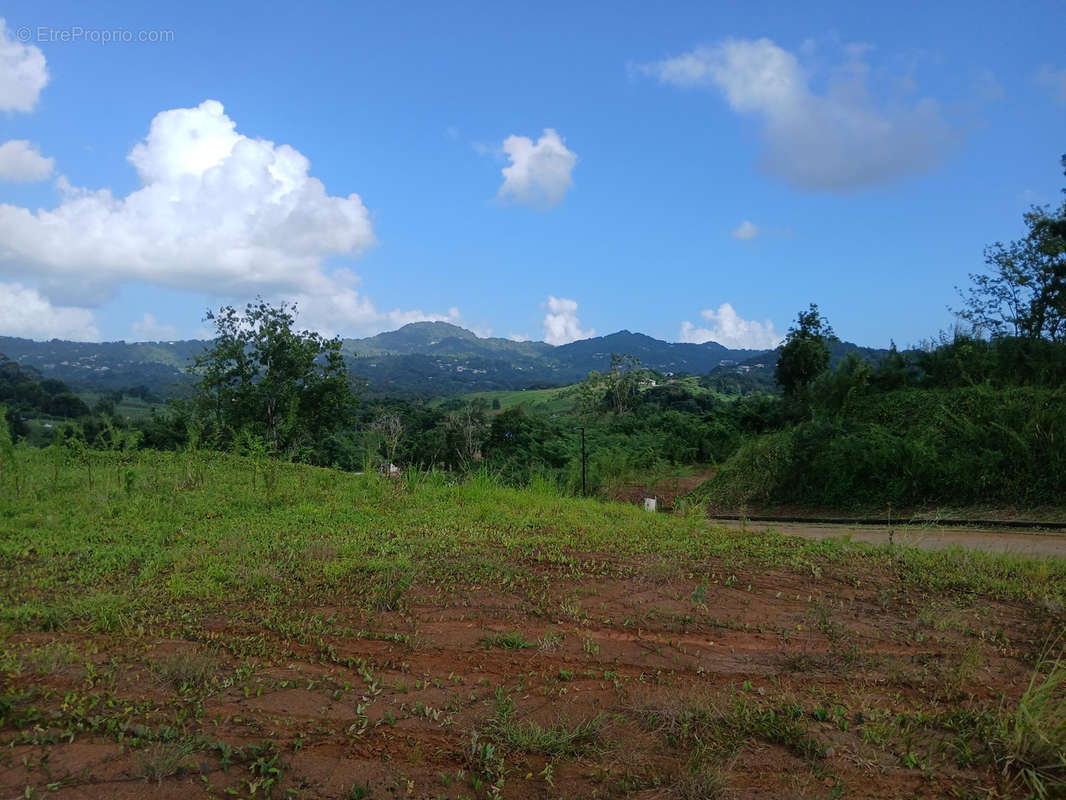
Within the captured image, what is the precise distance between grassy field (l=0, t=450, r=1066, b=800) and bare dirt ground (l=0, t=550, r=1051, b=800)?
16 mm

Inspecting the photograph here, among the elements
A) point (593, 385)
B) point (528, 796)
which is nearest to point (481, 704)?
point (528, 796)

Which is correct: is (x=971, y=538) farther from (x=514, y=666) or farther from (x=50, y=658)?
(x=50, y=658)

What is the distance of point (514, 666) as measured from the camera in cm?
397

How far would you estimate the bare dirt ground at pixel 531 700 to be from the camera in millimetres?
2959

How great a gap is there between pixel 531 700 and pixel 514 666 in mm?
388

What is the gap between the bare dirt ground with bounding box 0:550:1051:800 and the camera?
296cm

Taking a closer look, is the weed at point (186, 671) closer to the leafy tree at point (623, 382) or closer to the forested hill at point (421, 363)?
the leafy tree at point (623, 382)

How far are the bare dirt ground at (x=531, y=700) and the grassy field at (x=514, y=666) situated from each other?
16 millimetres

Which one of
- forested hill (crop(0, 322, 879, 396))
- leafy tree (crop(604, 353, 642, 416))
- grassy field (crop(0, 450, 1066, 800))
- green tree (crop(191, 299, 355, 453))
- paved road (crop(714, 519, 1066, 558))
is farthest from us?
forested hill (crop(0, 322, 879, 396))

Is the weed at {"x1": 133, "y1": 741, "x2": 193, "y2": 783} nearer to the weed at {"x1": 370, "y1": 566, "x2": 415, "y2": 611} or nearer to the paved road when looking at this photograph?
the weed at {"x1": 370, "y1": 566, "x2": 415, "y2": 611}

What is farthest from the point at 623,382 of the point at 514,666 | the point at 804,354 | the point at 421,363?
the point at 421,363

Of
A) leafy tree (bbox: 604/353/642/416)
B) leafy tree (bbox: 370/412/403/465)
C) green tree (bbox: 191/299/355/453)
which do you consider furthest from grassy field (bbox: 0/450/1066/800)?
leafy tree (bbox: 604/353/642/416)

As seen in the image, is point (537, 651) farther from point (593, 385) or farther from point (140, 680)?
point (593, 385)

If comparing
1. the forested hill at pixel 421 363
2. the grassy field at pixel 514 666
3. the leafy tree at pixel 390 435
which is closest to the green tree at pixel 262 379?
the leafy tree at pixel 390 435
